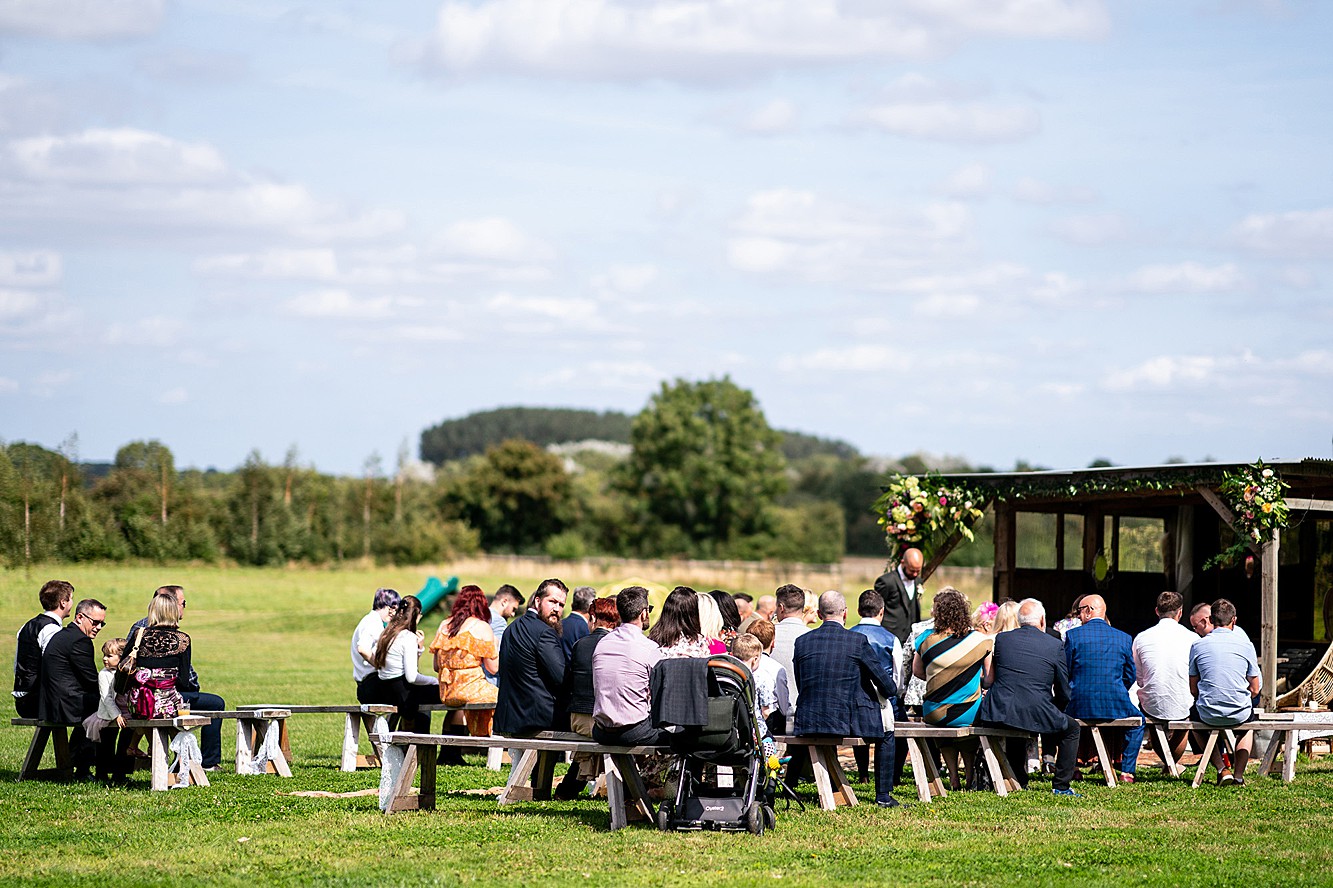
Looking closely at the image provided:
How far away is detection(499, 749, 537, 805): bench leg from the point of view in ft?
32.4

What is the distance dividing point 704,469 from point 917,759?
58.4 meters

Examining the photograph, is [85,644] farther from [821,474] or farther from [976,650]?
[821,474]

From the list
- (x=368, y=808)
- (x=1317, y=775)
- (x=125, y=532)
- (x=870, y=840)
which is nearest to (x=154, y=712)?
(x=368, y=808)

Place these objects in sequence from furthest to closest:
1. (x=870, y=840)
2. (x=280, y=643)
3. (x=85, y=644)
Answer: (x=280, y=643) < (x=85, y=644) < (x=870, y=840)

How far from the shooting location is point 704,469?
68688mm

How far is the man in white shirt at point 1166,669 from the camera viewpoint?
1139 centimetres

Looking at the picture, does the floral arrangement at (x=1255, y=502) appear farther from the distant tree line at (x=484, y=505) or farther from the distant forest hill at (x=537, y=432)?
the distant forest hill at (x=537, y=432)

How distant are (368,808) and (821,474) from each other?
102m

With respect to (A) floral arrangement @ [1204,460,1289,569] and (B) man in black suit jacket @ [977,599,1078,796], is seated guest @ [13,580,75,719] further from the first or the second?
(A) floral arrangement @ [1204,460,1289,569]

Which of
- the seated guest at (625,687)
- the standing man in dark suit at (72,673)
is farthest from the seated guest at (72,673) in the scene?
the seated guest at (625,687)

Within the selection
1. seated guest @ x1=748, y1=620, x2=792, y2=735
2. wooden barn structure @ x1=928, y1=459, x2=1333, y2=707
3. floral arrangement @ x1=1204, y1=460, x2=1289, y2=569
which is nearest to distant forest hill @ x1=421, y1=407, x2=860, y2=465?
wooden barn structure @ x1=928, y1=459, x2=1333, y2=707

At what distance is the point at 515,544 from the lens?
70.8 m

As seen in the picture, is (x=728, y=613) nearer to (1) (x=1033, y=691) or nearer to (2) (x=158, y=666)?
(1) (x=1033, y=691)

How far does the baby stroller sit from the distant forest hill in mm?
158841
